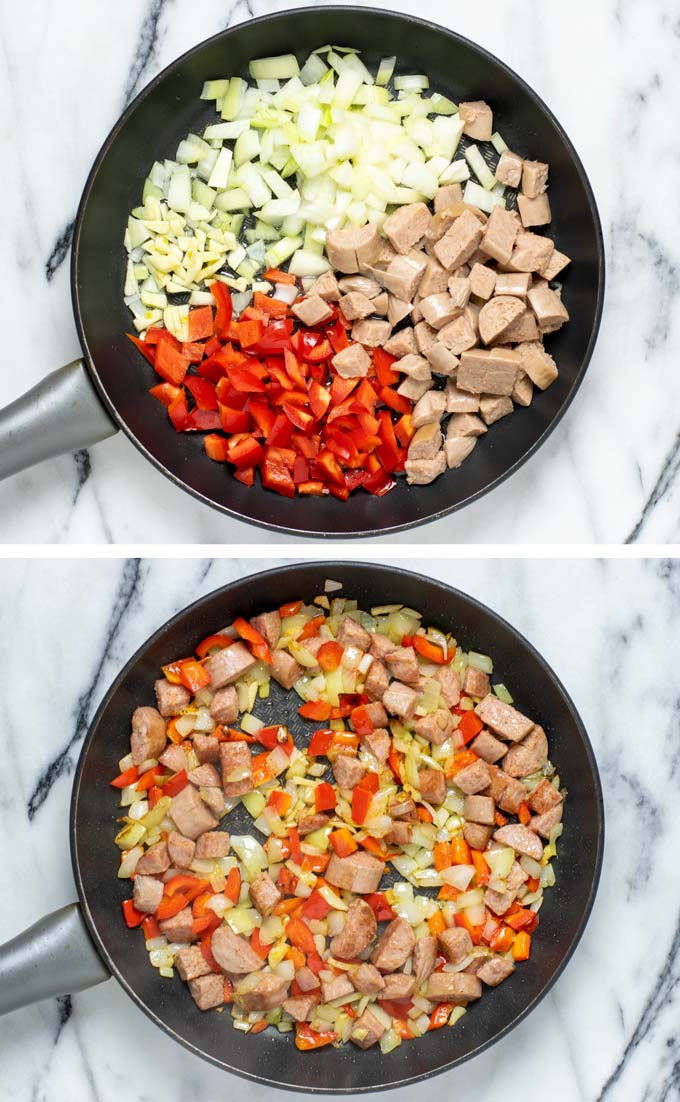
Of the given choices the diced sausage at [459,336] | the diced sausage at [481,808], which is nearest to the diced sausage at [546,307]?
the diced sausage at [459,336]

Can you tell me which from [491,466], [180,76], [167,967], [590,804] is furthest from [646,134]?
[167,967]

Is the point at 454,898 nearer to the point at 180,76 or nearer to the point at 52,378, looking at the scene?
the point at 52,378

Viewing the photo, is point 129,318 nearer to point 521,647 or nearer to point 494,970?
point 521,647

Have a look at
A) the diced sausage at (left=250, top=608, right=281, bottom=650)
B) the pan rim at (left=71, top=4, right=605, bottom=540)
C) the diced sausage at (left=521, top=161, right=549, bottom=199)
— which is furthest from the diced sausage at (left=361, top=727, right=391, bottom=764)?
the diced sausage at (left=521, top=161, right=549, bottom=199)

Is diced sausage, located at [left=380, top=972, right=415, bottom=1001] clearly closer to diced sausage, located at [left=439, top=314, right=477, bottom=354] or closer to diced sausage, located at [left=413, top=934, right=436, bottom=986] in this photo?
diced sausage, located at [left=413, top=934, right=436, bottom=986]

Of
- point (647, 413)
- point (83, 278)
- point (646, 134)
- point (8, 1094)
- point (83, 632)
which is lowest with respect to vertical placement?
point (8, 1094)

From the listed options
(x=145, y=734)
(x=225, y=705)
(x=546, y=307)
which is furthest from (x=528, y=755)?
(x=546, y=307)
